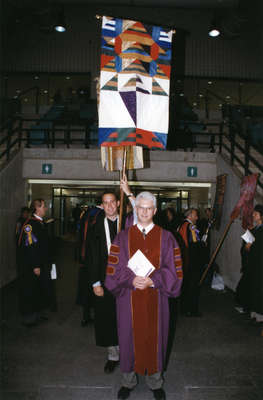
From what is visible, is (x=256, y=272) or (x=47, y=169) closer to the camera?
(x=256, y=272)

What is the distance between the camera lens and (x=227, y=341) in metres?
4.20

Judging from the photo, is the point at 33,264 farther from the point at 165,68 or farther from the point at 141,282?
the point at 165,68

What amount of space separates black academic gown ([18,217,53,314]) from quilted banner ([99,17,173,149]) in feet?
7.56

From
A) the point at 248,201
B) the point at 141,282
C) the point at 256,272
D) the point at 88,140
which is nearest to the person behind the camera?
the point at 141,282

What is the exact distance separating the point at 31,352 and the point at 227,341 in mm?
2802

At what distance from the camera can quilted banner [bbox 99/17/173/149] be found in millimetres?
3242

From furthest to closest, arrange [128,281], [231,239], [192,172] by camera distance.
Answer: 1. [192,172]
2. [231,239]
3. [128,281]

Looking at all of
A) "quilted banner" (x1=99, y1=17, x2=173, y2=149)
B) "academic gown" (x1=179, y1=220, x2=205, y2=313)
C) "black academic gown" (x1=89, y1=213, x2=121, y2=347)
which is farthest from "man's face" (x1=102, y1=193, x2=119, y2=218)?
"academic gown" (x1=179, y1=220, x2=205, y2=313)

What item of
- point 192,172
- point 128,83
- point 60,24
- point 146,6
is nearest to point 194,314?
point 128,83

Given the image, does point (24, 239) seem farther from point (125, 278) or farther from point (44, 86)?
point (44, 86)

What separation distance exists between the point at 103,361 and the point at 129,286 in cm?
152

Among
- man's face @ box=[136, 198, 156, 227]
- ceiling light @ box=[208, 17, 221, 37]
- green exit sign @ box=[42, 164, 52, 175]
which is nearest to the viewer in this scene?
man's face @ box=[136, 198, 156, 227]

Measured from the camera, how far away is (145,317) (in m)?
2.76

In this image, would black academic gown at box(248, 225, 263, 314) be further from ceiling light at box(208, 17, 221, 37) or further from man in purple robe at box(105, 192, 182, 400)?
ceiling light at box(208, 17, 221, 37)
